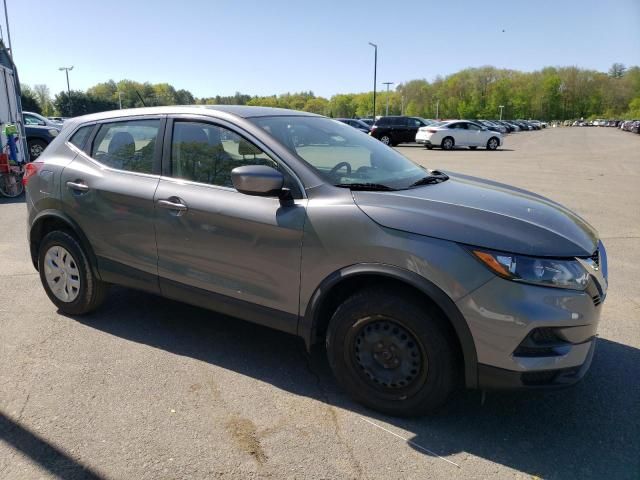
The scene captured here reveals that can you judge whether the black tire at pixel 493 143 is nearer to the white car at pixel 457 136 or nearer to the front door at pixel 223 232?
the white car at pixel 457 136

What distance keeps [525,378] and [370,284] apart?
922 mm

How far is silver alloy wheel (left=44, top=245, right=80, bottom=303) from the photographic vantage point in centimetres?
416

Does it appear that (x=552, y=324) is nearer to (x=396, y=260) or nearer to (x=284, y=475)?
(x=396, y=260)

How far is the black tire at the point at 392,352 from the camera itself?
2676 millimetres

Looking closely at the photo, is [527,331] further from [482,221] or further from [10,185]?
[10,185]

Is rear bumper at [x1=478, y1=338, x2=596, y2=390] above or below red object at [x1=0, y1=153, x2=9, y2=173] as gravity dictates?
below

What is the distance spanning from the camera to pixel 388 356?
9.27ft

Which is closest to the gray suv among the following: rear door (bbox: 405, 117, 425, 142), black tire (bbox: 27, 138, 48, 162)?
black tire (bbox: 27, 138, 48, 162)

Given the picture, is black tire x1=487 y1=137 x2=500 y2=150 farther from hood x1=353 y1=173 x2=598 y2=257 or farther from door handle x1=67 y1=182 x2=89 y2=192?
door handle x1=67 y1=182 x2=89 y2=192

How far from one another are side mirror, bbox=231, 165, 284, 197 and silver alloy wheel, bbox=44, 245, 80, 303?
6.41 ft

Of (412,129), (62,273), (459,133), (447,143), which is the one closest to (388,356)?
(62,273)

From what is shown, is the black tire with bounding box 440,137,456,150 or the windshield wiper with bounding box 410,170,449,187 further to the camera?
the black tire with bounding box 440,137,456,150

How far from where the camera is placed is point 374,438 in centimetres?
273

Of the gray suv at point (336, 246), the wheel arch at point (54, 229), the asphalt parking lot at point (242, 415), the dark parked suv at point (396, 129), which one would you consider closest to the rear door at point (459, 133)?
the dark parked suv at point (396, 129)
